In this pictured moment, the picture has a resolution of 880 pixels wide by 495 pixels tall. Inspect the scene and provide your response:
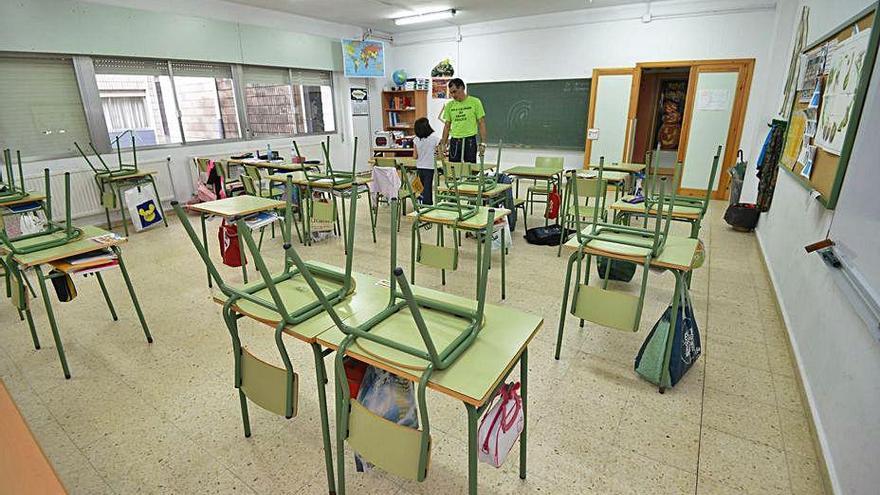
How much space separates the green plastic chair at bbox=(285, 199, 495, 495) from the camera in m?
1.12

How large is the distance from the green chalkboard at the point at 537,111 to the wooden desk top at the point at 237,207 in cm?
553

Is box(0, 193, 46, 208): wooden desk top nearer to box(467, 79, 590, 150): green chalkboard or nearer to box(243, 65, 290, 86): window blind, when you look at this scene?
box(243, 65, 290, 86): window blind

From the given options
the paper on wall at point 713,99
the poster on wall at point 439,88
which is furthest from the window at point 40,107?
the paper on wall at point 713,99

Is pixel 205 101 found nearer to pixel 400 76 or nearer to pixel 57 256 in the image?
pixel 400 76

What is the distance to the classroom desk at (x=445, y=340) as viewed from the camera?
111 centimetres

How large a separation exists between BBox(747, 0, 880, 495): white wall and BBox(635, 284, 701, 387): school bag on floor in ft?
1.69

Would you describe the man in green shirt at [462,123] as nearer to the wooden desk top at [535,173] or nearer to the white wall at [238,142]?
the wooden desk top at [535,173]

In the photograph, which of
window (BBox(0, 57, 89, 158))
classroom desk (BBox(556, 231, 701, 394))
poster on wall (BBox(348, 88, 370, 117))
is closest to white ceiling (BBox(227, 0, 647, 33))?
poster on wall (BBox(348, 88, 370, 117))

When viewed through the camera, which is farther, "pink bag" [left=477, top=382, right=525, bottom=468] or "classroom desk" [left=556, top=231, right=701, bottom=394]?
"classroom desk" [left=556, top=231, right=701, bottom=394]

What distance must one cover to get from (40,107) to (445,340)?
5933 mm

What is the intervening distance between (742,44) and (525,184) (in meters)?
3.56

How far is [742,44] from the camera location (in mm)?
5828

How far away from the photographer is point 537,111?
7.52 meters

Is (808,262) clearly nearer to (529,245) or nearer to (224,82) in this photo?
(529,245)
